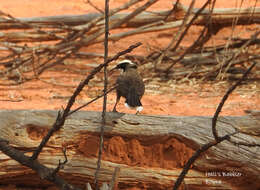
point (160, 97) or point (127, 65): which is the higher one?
point (160, 97)

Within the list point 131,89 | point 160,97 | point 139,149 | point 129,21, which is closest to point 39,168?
point 139,149

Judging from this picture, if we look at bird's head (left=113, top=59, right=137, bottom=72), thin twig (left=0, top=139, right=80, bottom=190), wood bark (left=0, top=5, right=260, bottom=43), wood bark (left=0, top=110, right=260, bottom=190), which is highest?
wood bark (left=0, top=5, right=260, bottom=43)

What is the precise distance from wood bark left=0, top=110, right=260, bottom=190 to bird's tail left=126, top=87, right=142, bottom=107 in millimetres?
731

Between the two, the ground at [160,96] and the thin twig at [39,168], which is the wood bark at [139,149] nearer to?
the thin twig at [39,168]

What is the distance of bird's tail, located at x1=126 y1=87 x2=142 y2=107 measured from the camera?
475 centimetres

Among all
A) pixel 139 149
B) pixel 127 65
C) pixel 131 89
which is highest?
pixel 127 65

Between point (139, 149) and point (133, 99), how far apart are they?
0.94 metres

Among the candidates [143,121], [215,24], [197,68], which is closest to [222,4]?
[215,24]

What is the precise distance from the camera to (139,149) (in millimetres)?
3996

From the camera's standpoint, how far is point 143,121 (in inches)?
155

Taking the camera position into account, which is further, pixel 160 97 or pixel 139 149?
pixel 160 97

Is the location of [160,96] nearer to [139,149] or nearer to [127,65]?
[127,65]

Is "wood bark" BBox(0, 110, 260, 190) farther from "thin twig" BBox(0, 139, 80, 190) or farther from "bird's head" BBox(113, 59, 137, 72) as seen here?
"bird's head" BBox(113, 59, 137, 72)

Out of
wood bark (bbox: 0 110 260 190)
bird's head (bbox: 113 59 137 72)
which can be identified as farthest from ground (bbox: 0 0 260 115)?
wood bark (bbox: 0 110 260 190)
